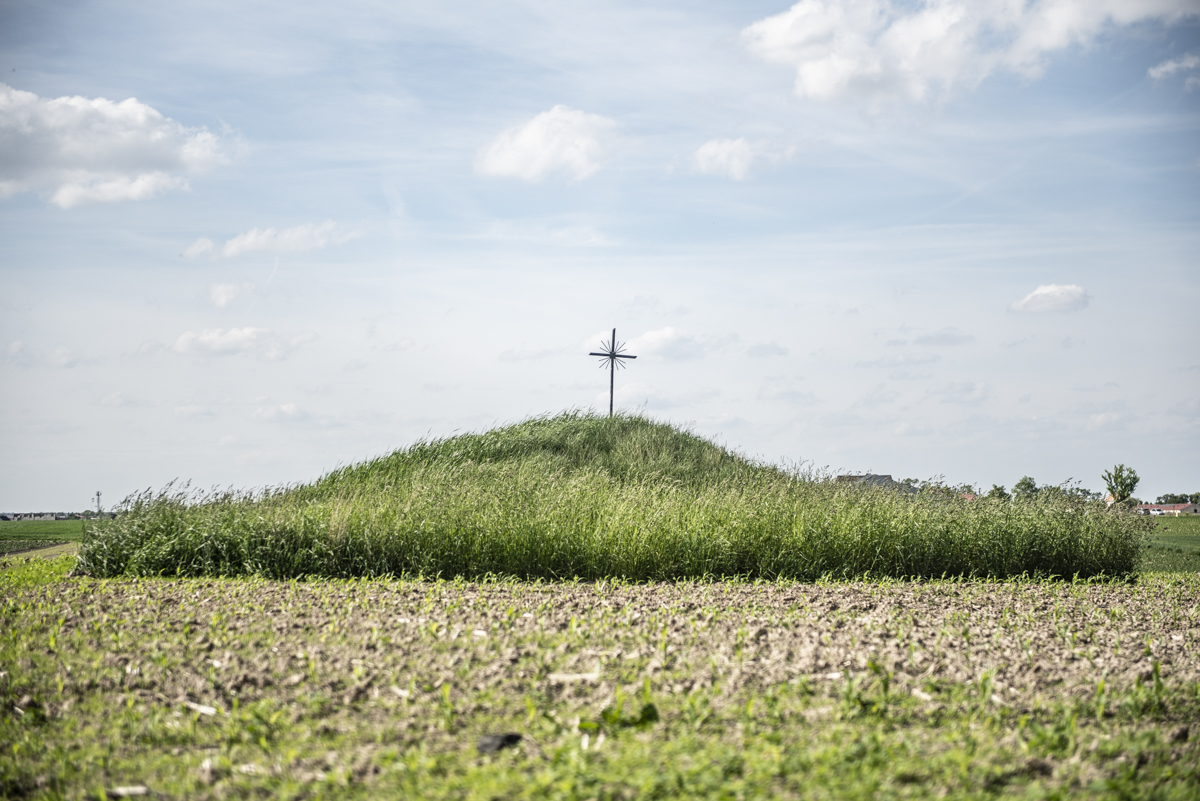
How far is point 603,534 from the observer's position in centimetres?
934

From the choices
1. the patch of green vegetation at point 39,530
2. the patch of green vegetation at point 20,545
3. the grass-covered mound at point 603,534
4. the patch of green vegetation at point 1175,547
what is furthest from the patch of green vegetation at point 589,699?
the patch of green vegetation at point 39,530

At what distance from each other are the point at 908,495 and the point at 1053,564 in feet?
8.14

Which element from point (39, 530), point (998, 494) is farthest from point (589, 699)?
point (39, 530)

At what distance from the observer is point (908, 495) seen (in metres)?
12.8

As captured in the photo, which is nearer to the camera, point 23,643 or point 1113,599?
point 23,643

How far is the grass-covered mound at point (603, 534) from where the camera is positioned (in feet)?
30.0

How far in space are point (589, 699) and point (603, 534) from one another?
5.06m

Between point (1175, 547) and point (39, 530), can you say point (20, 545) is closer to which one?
point (39, 530)

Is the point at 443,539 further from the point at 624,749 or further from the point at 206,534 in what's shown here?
the point at 624,749

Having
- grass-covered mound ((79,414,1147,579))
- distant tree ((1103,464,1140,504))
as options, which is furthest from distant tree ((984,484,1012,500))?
distant tree ((1103,464,1140,504))

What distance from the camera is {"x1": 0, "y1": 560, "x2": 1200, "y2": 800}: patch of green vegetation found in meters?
3.39

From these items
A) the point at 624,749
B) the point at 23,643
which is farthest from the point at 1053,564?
the point at 23,643

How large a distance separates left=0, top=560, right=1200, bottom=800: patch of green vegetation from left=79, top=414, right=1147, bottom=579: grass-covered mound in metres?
2.07

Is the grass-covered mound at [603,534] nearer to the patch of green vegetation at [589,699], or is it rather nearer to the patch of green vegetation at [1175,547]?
the patch of green vegetation at [589,699]
